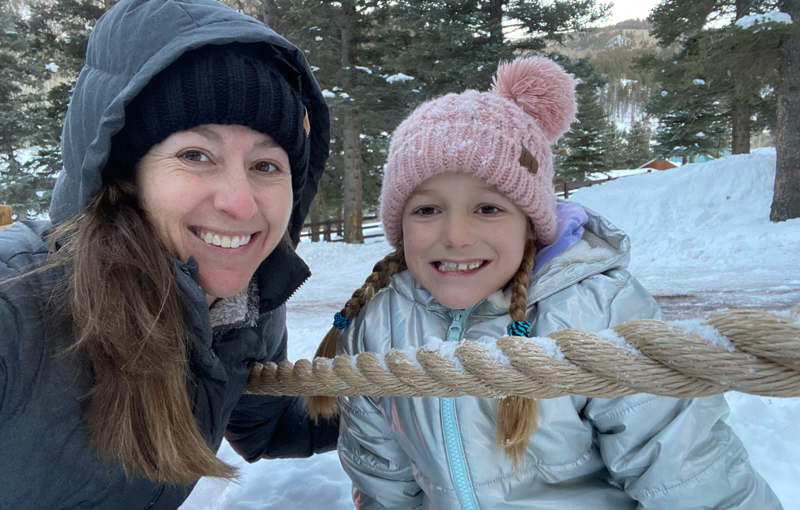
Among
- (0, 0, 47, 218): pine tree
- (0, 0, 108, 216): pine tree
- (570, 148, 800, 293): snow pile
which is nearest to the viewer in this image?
(570, 148, 800, 293): snow pile

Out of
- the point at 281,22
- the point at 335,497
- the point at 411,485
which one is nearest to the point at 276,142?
the point at 411,485

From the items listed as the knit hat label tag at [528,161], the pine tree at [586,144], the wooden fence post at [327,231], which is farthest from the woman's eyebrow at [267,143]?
the pine tree at [586,144]

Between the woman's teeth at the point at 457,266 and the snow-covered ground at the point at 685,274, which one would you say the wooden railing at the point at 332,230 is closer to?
the snow-covered ground at the point at 685,274

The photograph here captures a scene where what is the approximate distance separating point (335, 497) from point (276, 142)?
186cm

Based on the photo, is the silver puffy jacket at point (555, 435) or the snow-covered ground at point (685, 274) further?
the snow-covered ground at point (685, 274)

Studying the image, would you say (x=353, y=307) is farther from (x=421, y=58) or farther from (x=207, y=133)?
(x=421, y=58)

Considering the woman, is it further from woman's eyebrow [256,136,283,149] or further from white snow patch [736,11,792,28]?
white snow patch [736,11,792,28]

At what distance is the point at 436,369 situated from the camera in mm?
1258

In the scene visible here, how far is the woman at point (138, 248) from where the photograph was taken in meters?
1.19

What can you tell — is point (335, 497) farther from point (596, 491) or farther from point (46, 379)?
point (46, 379)

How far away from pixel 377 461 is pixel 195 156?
1.31 m

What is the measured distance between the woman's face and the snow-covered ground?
1.58 meters

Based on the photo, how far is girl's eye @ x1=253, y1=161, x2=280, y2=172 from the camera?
144 cm

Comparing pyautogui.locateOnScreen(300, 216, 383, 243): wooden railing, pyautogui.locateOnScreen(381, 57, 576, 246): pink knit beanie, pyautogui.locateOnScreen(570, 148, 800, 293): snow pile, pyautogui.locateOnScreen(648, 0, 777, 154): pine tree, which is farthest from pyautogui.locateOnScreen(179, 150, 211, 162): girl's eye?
pyautogui.locateOnScreen(300, 216, 383, 243): wooden railing
